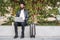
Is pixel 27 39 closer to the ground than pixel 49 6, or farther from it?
closer to the ground

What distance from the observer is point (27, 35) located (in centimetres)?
778

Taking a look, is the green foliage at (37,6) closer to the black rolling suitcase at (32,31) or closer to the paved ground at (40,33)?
the paved ground at (40,33)

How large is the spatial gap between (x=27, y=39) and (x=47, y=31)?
3.96ft

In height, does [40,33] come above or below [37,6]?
below

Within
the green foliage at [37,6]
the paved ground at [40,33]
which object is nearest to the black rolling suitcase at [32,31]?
the paved ground at [40,33]

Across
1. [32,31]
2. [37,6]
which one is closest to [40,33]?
[32,31]

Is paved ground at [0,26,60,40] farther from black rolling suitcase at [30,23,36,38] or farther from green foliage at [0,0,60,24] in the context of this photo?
green foliage at [0,0,60,24]

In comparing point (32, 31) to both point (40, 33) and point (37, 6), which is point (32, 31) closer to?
point (40, 33)

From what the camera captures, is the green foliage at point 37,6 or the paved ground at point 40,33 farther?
the green foliage at point 37,6

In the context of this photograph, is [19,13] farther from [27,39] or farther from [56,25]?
[56,25]

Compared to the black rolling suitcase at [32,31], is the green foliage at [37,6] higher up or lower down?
higher up

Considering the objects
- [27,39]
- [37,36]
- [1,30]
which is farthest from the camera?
[1,30]

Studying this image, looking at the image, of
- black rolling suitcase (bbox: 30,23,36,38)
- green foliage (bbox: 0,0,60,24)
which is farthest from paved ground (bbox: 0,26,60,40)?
green foliage (bbox: 0,0,60,24)

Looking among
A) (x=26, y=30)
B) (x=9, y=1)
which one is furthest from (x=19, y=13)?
(x=9, y=1)
